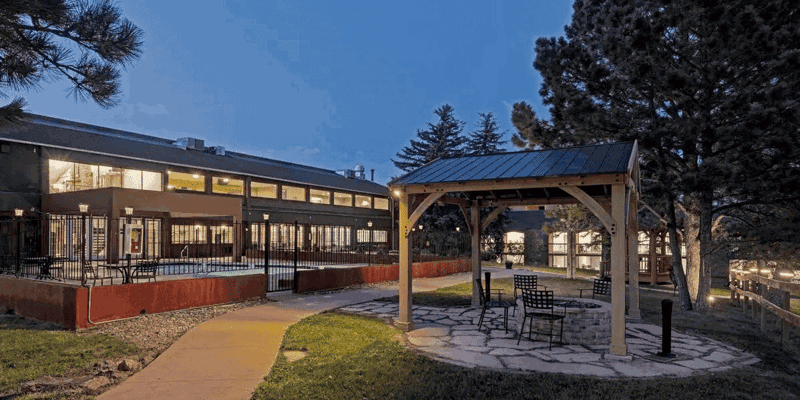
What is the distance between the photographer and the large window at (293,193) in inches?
1350

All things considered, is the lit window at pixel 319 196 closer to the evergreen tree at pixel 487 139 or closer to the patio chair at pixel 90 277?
the evergreen tree at pixel 487 139

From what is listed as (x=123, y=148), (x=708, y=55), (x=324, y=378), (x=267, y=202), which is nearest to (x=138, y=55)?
(x=324, y=378)

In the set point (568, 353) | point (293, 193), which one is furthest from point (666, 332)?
point (293, 193)

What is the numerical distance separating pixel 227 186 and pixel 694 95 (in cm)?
2572

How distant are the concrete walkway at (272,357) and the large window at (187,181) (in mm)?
20215

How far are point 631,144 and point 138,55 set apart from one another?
8479 millimetres

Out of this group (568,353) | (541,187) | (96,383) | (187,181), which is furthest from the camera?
(187,181)

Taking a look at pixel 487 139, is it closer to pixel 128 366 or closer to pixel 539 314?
pixel 539 314

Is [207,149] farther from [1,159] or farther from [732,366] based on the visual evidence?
[732,366]

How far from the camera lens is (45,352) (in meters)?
7.05

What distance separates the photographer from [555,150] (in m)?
9.95

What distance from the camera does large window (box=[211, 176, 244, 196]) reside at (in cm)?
2969

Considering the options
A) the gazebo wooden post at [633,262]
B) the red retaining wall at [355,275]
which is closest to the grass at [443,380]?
the gazebo wooden post at [633,262]

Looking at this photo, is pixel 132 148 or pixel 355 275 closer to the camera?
pixel 355 275
